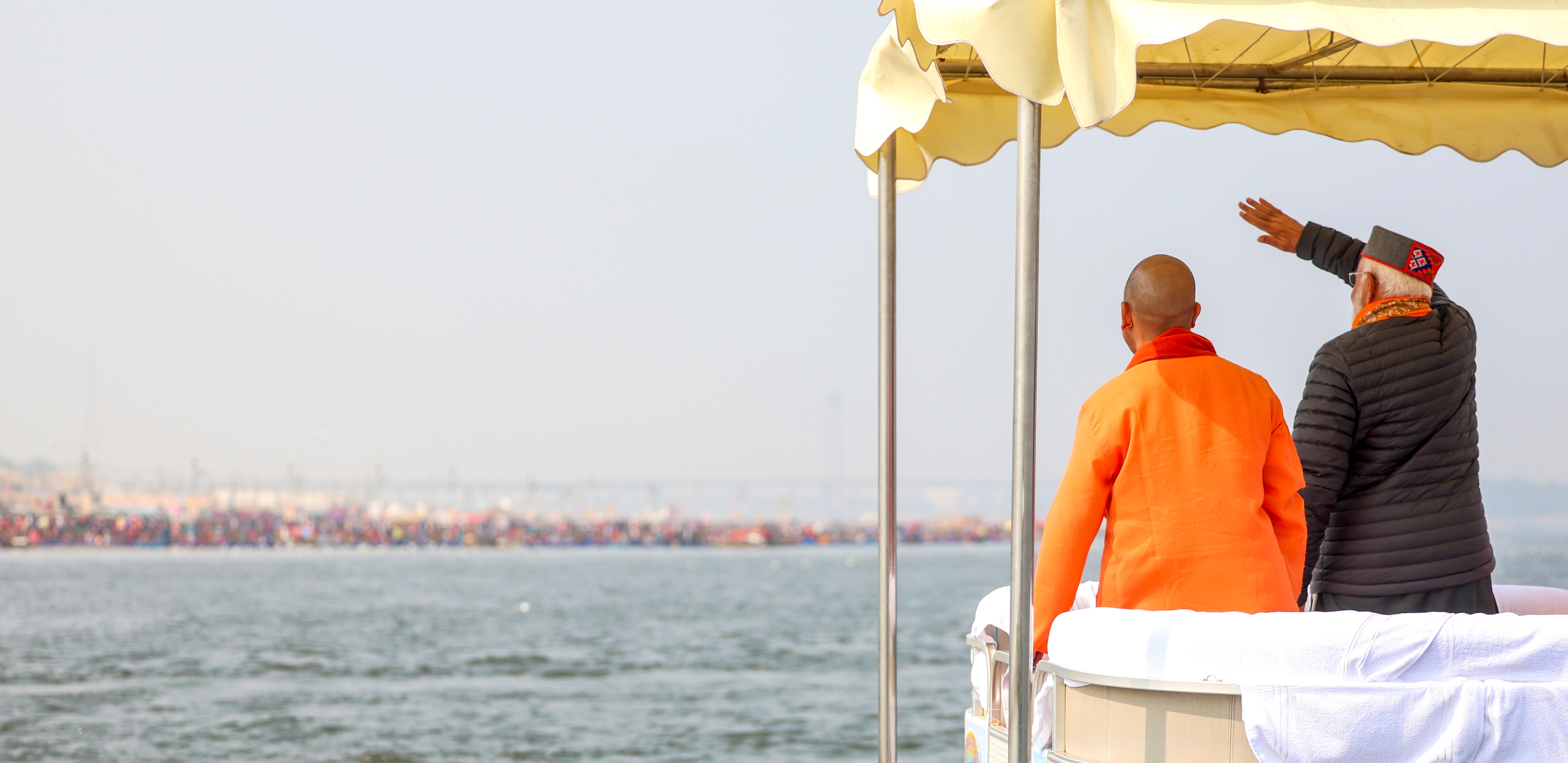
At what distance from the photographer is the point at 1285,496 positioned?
8.63 feet

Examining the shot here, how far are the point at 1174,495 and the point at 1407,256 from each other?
2.63ft

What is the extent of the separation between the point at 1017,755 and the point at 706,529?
578ft

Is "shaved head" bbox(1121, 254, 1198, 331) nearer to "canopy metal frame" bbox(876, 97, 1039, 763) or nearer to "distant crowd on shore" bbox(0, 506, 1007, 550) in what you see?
"canopy metal frame" bbox(876, 97, 1039, 763)

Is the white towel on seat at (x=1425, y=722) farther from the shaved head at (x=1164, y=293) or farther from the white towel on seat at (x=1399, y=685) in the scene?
the shaved head at (x=1164, y=293)

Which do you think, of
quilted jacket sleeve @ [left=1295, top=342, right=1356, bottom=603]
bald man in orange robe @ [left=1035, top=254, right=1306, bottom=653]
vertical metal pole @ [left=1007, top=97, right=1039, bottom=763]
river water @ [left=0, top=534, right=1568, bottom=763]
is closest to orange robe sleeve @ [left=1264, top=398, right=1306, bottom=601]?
bald man in orange robe @ [left=1035, top=254, right=1306, bottom=653]

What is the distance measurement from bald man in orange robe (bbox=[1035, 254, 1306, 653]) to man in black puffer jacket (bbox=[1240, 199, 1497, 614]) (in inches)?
9.5

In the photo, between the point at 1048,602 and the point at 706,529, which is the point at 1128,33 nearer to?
the point at 1048,602

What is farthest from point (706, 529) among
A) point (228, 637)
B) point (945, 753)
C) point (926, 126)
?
point (926, 126)

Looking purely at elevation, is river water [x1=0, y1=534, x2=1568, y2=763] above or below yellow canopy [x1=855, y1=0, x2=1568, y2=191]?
below

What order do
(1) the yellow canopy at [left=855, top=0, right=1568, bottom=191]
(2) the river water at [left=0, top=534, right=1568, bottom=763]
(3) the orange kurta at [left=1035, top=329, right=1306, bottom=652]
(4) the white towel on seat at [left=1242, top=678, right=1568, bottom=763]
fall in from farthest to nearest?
(2) the river water at [left=0, top=534, right=1568, bottom=763]
(1) the yellow canopy at [left=855, top=0, right=1568, bottom=191]
(3) the orange kurta at [left=1035, top=329, right=1306, bottom=652]
(4) the white towel on seat at [left=1242, top=678, right=1568, bottom=763]

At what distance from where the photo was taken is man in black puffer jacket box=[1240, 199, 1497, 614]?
279cm

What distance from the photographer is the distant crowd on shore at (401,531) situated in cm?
16038

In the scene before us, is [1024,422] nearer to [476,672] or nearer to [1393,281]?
[1393,281]

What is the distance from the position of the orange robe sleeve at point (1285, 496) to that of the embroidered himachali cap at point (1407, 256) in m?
0.48
